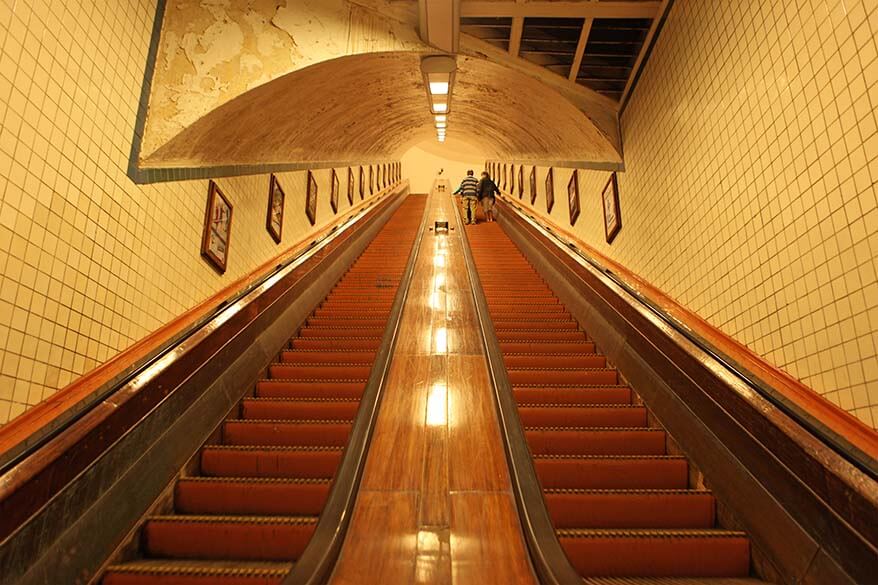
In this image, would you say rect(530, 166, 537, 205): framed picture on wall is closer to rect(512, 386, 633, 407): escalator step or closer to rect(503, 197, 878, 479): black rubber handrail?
rect(503, 197, 878, 479): black rubber handrail

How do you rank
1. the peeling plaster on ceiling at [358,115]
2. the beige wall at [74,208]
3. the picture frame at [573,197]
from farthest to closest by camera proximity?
the picture frame at [573,197], the peeling plaster on ceiling at [358,115], the beige wall at [74,208]

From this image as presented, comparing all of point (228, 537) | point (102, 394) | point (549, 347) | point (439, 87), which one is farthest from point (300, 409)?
point (439, 87)

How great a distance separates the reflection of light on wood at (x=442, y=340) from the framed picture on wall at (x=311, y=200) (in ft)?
13.3

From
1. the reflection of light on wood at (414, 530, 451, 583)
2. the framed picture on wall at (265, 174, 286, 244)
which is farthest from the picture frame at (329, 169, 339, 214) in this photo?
the reflection of light on wood at (414, 530, 451, 583)

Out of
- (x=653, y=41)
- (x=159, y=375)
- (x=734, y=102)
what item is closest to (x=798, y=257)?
(x=734, y=102)

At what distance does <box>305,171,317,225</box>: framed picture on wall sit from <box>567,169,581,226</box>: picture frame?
3.91m

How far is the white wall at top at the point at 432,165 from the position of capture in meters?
18.0

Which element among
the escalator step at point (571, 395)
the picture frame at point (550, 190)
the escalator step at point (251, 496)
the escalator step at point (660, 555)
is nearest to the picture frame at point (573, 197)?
the picture frame at point (550, 190)

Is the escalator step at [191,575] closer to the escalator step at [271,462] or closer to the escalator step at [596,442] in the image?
the escalator step at [271,462]

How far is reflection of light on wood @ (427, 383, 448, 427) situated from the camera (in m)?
2.57

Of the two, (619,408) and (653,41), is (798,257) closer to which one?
(619,408)

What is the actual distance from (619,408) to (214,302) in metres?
3.30

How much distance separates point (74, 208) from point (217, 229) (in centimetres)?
162

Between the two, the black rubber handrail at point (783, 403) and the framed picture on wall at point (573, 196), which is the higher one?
the framed picture on wall at point (573, 196)
